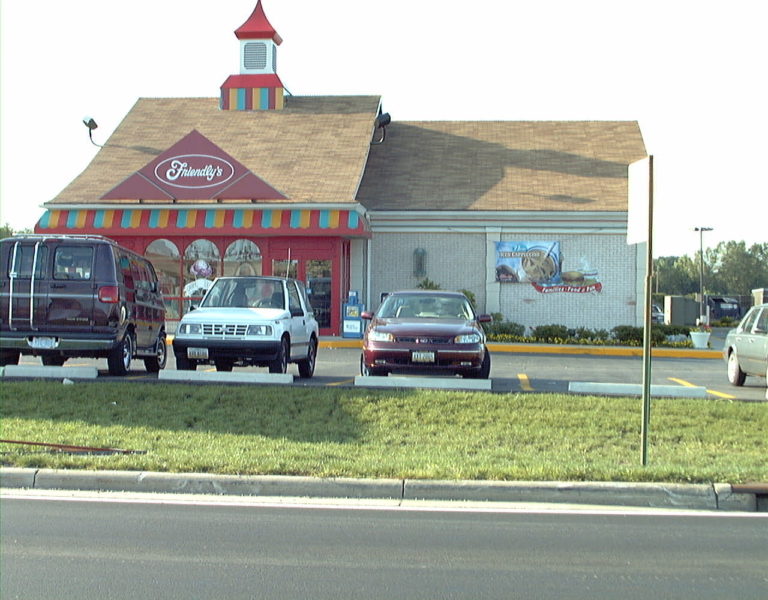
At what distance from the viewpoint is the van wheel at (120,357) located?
1430 centimetres

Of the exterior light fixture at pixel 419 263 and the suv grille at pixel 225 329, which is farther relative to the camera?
the exterior light fixture at pixel 419 263

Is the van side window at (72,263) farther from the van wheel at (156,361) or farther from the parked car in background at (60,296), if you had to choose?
the van wheel at (156,361)

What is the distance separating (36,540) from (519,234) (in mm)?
22341

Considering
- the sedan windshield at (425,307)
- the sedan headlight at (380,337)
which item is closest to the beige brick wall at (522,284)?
the sedan windshield at (425,307)

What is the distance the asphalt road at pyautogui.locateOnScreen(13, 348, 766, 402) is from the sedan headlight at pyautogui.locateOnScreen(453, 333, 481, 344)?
2.68 ft

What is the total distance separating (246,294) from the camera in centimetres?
1584

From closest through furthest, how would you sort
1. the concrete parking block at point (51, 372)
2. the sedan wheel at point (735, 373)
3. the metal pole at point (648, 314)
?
the metal pole at point (648, 314) < the concrete parking block at point (51, 372) < the sedan wheel at point (735, 373)

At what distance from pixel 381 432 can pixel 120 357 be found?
17.6 ft

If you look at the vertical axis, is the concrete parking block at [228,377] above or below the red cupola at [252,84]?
below

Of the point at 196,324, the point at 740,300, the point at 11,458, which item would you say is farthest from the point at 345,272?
the point at 740,300

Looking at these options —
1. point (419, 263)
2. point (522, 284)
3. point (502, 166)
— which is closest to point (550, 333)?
point (522, 284)

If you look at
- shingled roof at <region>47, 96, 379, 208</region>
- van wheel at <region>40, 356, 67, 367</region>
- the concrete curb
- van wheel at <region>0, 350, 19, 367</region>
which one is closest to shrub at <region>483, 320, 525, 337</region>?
shingled roof at <region>47, 96, 379, 208</region>

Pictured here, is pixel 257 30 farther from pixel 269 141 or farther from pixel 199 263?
pixel 199 263

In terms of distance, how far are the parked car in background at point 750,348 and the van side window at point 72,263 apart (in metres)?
11.1
